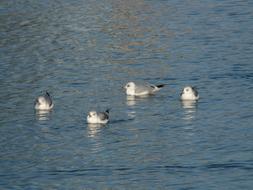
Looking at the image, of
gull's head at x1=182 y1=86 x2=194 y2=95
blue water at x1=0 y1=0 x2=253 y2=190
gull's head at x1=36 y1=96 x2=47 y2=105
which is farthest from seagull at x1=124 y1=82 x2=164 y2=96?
gull's head at x1=36 y1=96 x2=47 y2=105

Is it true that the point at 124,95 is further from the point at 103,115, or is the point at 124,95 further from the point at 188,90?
the point at 103,115

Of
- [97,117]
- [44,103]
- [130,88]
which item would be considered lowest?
[97,117]

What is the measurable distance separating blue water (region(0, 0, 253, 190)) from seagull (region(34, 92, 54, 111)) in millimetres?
306

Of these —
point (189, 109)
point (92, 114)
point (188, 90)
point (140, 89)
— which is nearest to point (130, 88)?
point (140, 89)

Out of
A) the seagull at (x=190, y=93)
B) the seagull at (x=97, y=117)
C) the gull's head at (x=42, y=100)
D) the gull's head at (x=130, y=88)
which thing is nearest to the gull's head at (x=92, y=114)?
the seagull at (x=97, y=117)

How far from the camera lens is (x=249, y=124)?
3331 centimetres

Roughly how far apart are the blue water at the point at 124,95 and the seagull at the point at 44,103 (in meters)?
0.31

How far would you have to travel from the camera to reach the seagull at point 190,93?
120ft

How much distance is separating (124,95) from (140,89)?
0.57 m

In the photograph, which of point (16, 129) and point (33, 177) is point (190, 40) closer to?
point (16, 129)

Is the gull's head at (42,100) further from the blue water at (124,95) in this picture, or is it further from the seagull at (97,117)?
the seagull at (97,117)

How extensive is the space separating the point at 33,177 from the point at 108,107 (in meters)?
8.31

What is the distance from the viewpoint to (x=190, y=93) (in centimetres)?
Result: 3644

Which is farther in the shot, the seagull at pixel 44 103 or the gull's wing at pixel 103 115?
the seagull at pixel 44 103
